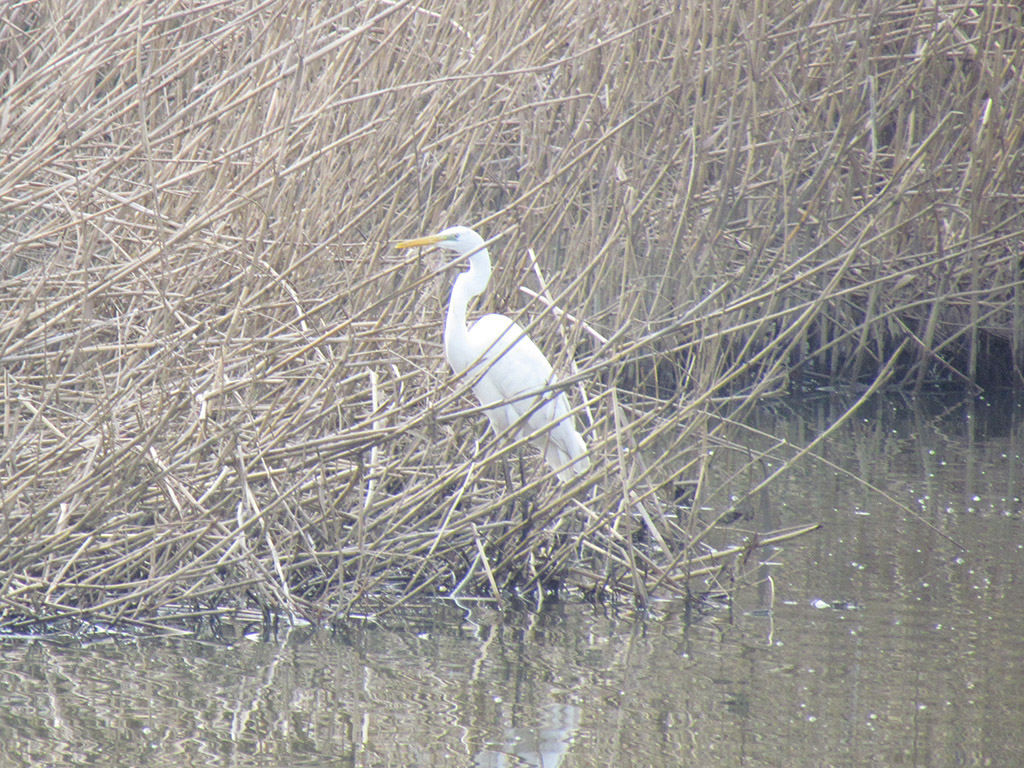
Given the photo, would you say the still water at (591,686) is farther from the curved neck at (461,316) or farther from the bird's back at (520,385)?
the curved neck at (461,316)

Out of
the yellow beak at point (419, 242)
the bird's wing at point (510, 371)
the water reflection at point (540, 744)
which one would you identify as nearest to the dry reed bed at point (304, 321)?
the yellow beak at point (419, 242)

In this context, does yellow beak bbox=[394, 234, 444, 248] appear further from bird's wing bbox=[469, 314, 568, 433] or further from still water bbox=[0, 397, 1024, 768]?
still water bbox=[0, 397, 1024, 768]

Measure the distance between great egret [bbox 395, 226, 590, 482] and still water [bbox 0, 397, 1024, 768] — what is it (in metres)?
0.64

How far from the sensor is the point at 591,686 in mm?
3781

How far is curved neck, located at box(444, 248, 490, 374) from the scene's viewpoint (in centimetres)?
454

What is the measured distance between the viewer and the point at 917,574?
493cm

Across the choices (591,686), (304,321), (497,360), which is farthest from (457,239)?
(591,686)

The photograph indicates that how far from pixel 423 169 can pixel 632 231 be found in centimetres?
78

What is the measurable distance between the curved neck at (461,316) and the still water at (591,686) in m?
0.83

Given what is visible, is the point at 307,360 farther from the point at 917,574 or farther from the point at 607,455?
the point at 917,574

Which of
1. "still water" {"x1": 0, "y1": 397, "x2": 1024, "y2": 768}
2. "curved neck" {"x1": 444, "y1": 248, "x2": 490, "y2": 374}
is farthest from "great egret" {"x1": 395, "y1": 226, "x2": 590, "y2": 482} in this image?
"still water" {"x1": 0, "y1": 397, "x2": 1024, "y2": 768}

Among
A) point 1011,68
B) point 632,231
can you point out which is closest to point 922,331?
point 1011,68

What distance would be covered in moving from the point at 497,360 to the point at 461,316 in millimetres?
384

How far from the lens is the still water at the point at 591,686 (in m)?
3.32
